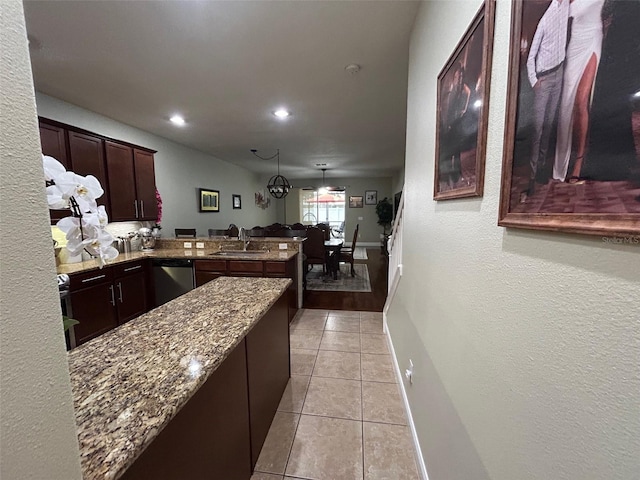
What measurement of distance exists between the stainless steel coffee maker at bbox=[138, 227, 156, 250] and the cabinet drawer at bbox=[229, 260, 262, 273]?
148cm

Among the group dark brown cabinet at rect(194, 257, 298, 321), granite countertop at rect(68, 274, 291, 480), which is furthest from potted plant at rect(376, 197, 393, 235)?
granite countertop at rect(68, 274, 291, 480)

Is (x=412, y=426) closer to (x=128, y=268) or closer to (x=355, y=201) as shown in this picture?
(x=128, y=268)

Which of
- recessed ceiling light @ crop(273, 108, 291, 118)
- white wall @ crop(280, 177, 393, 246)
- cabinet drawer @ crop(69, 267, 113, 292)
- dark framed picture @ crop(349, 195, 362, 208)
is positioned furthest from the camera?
dark framed picture @ crop(349, 195, 362, 208)

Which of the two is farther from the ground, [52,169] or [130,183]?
[130,183]

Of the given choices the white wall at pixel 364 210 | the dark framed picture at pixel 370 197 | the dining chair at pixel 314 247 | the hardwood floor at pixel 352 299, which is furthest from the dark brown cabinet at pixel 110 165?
the dark framed picture at pixel 370 197

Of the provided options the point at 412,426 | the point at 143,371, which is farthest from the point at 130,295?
the point at 412,426

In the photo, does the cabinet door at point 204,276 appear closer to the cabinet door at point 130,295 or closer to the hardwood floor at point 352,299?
the cabinet door at point 130,295

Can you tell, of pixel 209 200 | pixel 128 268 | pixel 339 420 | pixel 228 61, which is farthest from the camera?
pixel 209 200

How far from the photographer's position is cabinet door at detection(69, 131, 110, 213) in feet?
9.10

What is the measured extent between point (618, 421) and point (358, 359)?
2.27 m

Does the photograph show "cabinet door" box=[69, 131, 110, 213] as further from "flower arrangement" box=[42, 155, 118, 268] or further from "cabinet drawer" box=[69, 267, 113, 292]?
"flower arrangement" box=[42, 155, 118, 268]

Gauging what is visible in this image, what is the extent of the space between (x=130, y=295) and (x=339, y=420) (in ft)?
9.16

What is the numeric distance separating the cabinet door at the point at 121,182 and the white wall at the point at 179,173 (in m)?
0.51

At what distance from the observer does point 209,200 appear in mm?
5801
